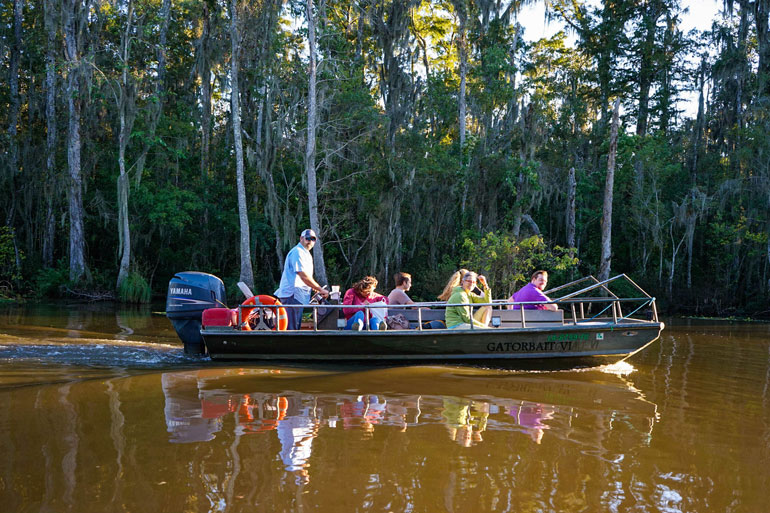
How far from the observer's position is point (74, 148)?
24094 millimetres

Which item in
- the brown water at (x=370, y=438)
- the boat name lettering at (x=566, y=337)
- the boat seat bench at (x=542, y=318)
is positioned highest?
the boat seat bench at (x=542, y=318)

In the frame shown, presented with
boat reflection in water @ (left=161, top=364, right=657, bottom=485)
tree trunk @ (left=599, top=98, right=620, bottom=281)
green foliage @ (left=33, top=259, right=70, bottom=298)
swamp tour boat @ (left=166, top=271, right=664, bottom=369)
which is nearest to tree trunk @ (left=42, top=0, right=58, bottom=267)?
green foliage @ (left=33, top=259, right=70, bottom=298)

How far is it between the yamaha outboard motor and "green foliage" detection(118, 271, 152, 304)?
43.6ft

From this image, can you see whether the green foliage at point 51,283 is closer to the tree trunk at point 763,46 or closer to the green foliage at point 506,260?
the green foliage at point 506,260

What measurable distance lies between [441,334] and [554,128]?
71.7ft

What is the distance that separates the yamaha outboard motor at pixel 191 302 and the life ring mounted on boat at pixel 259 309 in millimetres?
578

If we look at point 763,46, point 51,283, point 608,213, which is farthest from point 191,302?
point 763,46

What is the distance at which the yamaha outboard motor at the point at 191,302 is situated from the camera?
989 cm

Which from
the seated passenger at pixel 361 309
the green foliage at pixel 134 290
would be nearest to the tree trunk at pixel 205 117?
the green foliage at pixel 134 290

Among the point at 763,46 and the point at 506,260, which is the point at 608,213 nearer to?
the point at 506,260

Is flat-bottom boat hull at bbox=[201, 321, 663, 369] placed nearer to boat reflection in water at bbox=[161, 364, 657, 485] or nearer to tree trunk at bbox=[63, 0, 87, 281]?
boat reflection in water at bbox=[161, 364, 657, 485]

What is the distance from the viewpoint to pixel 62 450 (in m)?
4.88

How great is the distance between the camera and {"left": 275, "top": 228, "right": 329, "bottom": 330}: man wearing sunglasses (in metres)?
9.91

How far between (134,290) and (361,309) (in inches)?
592
